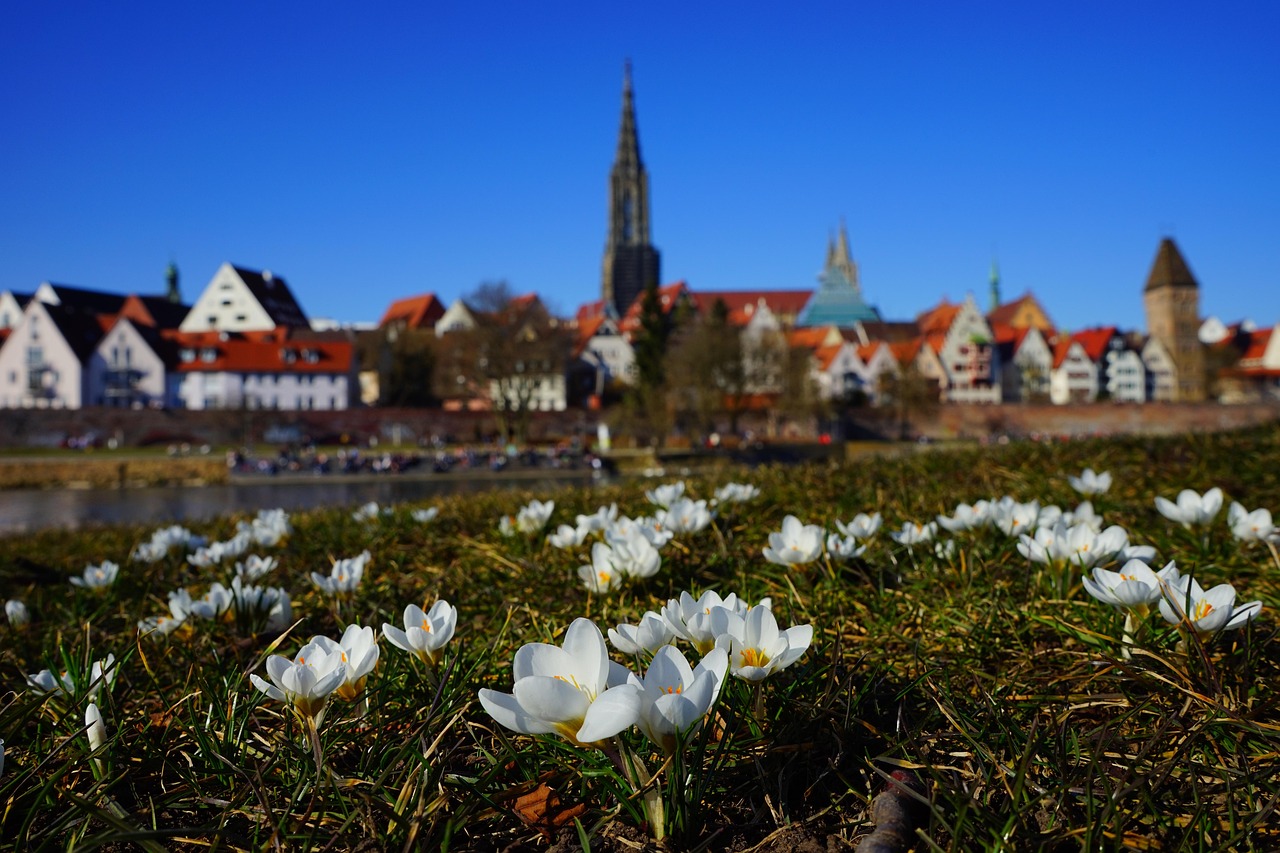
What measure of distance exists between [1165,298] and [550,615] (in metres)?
93.1

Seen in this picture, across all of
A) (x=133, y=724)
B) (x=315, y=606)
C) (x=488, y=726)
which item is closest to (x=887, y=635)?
(x=488, y=726)

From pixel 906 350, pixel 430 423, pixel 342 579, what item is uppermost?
pixel 906 350

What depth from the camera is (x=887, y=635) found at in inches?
82.7

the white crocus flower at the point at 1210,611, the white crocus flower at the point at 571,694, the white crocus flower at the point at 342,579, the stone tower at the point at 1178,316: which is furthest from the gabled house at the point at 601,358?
the white crocus flower at the point at 571,694

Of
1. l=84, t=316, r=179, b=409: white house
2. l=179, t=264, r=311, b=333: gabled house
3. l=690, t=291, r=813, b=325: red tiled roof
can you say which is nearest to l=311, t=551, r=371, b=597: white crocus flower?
l=84, t=316, r=179, b=409: white house

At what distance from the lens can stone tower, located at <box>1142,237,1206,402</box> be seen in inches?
3095

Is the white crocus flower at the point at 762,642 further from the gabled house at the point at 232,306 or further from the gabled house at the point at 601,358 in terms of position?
the gabled house at the point at 232,306

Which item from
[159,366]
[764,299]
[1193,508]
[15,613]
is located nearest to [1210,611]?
[1193,508]

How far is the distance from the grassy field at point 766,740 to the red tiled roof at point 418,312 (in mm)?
78080

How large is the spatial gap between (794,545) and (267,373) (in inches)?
2602

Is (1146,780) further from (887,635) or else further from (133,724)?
A: (133,724)

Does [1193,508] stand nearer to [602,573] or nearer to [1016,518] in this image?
[1016,518]

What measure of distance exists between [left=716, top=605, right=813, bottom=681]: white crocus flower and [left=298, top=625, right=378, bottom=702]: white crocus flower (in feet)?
1.92

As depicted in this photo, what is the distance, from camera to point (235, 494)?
31969 mm
